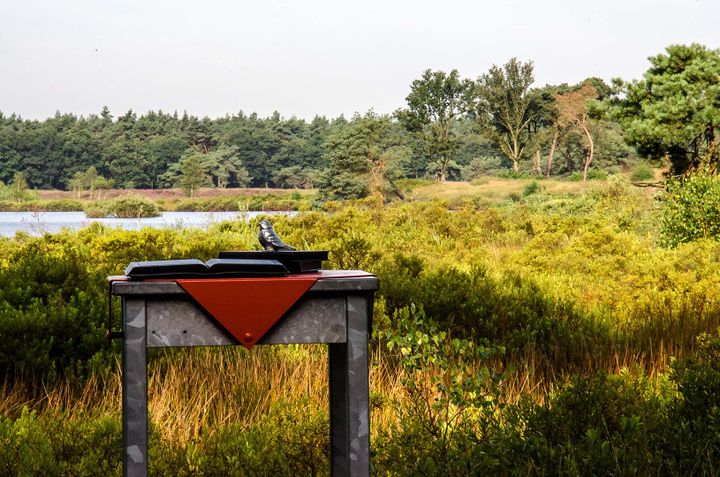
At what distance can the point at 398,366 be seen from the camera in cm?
547

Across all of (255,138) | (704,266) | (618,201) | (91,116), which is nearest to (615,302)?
(704,266)

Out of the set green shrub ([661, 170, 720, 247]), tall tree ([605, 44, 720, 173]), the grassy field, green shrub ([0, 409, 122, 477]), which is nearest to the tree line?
tall tree ([605, 44, 720, 173])

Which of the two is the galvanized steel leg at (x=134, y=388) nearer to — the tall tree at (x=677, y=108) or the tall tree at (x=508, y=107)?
the tall tree at (x=677, y=108)

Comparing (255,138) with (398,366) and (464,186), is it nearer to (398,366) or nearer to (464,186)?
(464,186)

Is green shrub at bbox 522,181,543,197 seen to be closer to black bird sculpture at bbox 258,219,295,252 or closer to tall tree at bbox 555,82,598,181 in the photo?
tall tree at bbox 555,82,598,181

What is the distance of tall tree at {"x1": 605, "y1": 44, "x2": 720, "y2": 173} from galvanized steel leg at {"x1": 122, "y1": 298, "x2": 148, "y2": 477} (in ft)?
62.0

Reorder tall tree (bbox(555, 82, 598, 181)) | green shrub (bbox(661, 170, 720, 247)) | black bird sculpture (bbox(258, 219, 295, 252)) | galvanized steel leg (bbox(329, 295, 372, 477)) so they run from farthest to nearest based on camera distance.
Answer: tall tree (bbox(555, 82, 598, 181))
green shrub (bbox(661, 170, 720, 247))
black bird sculpture (bbox(258, 219, 295, 252))
galvanized steel leg (bbox(329, 295, 372, 477))

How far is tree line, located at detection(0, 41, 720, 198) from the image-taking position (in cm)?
2073

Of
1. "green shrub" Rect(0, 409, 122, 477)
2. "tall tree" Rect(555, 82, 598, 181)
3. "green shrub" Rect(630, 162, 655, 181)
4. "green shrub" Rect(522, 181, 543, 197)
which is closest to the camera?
"green shrub" Rect(0, 409, 122, 477)

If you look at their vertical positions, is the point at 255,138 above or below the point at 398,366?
above

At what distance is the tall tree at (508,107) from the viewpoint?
5288 cm

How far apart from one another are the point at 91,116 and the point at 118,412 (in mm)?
81687

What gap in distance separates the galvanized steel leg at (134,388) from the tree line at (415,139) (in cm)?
1907

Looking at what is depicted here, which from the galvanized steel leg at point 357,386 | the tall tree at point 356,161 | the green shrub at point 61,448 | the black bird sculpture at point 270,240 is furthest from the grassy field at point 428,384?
the tall tree at point 356,161
